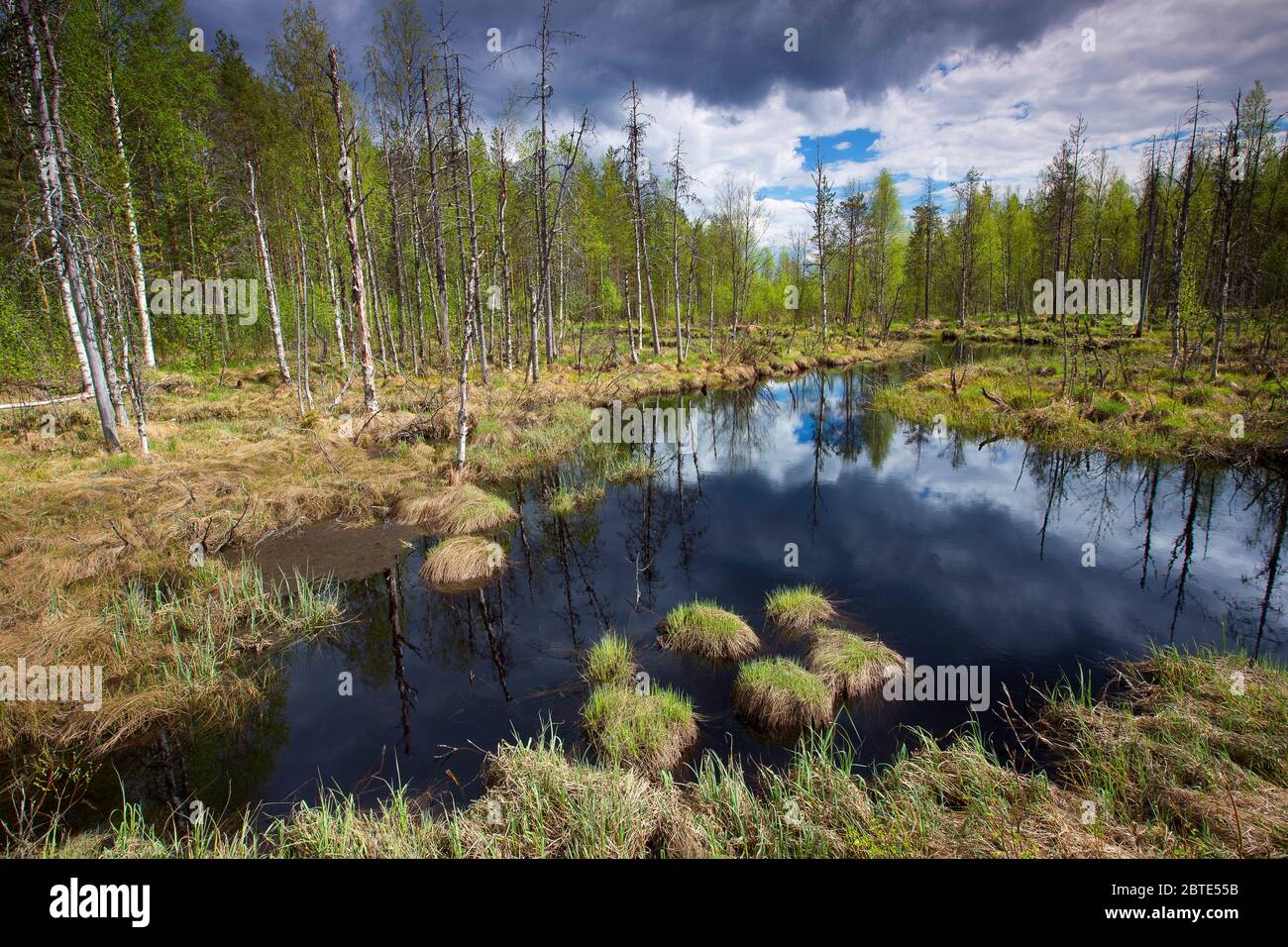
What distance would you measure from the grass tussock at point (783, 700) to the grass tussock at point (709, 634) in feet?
3.05

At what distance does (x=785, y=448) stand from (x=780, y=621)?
11.6 metres

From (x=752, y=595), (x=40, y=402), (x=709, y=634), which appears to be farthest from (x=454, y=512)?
(x=40, y=402)

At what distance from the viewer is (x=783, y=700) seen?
617cm

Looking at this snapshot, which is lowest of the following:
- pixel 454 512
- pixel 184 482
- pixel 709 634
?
pixel 709 634

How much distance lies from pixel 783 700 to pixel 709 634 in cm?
164

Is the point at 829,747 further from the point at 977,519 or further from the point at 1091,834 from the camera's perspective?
the point at 977,519

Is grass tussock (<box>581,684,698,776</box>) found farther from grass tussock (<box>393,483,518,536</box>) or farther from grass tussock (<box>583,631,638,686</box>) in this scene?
grass tussock (<box>393,483,518,536</box>)

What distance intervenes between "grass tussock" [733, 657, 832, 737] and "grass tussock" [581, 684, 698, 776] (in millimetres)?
696

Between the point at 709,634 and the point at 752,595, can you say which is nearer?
the point at 709,634

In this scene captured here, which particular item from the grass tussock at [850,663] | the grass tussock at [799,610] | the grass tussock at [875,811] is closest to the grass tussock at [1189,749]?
the grass tussock at [875,811]

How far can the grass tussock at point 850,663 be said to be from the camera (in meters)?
6.62

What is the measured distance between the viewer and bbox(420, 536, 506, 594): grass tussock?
9742mm

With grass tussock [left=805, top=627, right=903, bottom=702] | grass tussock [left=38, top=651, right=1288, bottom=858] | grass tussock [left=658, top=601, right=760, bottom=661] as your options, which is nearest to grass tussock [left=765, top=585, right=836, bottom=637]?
grass tussock [left=658, top=601, right=760, bottom=661]

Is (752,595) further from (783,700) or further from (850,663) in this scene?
(783,700)
